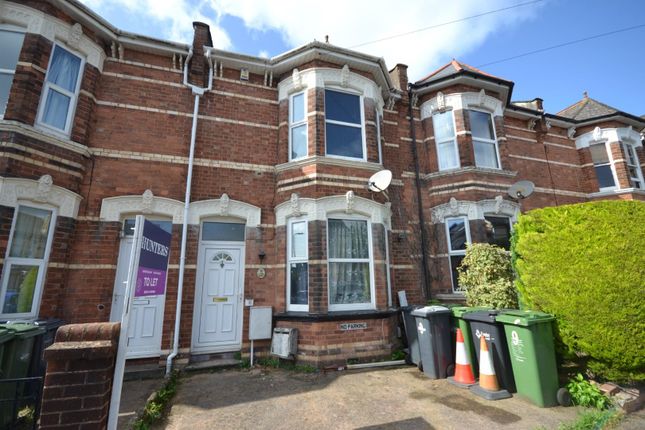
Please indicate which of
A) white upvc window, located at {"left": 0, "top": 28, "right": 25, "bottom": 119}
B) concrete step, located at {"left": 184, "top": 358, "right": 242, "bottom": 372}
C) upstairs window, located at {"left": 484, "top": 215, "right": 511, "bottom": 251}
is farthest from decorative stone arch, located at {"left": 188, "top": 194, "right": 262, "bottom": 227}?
upstairs window, located at {"left": 484, "top": 215, "right": 511, "bottom": 251}

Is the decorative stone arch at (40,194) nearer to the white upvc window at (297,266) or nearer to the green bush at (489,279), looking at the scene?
the white upvc window at (297,266)

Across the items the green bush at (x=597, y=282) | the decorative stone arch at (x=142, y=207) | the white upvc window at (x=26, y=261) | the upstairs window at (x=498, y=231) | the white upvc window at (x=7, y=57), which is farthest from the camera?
the upstairs window at (x=498, y=231)

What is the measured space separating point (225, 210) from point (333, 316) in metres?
3.22

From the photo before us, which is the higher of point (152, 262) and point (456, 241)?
point (456, 241)

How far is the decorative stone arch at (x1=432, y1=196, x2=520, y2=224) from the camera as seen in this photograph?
25.7ft

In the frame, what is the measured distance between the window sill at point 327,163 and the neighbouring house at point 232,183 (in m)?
0.03

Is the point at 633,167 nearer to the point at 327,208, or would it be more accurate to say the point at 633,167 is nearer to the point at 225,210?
the point at 327,208

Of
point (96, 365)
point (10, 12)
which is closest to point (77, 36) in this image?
point (10, 12)

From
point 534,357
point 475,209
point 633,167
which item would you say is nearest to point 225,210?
point 534,357

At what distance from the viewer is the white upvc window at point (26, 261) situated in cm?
490

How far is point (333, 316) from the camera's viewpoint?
591 centimetres

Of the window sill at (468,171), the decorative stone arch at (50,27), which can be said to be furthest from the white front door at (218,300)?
the window sill at (468,171)

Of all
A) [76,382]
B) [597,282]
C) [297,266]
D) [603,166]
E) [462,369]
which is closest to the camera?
[76,382]

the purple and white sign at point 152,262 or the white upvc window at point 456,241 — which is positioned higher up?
the white upvc window at point 456,241
